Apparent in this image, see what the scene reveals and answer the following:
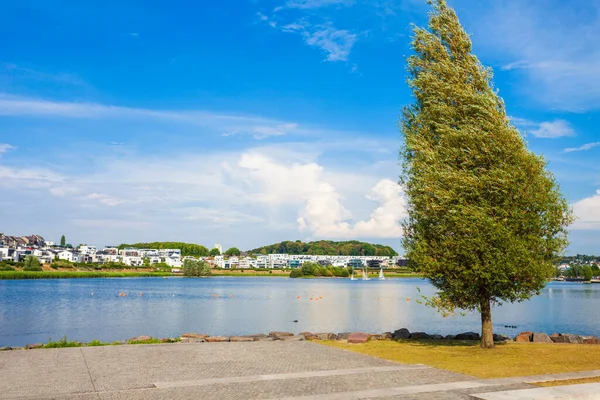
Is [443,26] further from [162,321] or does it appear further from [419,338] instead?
[162,321]

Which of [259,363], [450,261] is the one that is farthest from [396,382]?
[450,261]

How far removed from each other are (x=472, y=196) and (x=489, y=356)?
20.9ft

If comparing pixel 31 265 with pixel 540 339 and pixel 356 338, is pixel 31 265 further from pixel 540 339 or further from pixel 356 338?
pixel 540 339

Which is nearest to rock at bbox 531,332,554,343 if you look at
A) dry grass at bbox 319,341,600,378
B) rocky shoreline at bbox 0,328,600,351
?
rocky shoreline at bbox 0,328,600,351

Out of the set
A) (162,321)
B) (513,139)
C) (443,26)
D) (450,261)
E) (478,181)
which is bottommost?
(162,321)

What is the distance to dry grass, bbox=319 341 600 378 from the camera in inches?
696

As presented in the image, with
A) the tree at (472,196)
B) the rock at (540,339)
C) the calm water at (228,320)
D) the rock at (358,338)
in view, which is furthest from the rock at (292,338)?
the calm water at (228,320)

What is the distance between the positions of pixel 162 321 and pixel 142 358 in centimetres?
3131

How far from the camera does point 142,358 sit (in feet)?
65.4

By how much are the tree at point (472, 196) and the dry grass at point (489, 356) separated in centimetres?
181

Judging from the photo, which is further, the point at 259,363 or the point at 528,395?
the point at 259,363

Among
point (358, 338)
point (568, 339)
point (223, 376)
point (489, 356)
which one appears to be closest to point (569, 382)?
point (489, 356)

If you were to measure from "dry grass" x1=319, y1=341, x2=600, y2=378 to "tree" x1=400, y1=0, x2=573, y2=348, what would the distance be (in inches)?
71.2

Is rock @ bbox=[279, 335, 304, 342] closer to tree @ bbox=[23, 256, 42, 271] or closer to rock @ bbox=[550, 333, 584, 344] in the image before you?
rock @ bbox=[550, 333, 584, 344]
